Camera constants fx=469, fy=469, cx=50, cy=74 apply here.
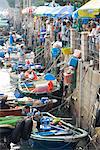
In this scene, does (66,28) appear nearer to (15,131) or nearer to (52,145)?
(52,145)

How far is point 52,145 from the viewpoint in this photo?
55.5ft

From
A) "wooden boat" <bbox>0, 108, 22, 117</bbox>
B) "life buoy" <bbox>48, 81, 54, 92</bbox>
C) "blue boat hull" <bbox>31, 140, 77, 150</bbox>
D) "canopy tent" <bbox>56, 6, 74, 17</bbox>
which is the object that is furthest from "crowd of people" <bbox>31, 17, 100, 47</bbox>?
"blue boat hull" <bbox>31, 140, 77, 150</bbox>

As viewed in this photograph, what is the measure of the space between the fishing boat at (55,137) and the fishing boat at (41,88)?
533 cm

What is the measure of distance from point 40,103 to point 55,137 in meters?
4.24

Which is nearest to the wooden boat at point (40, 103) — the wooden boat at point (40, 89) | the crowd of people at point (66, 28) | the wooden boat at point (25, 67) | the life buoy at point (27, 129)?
the wooden boat at point (40, 89)

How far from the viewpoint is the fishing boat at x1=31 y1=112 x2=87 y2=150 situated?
16.7 metres


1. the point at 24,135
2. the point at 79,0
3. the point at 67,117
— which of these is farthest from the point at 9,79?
the point at 24,135

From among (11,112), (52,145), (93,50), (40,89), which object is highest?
(93,50)

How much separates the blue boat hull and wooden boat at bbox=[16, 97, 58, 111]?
3569 mm

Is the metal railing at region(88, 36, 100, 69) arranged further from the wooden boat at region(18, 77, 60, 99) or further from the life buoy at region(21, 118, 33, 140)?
the life buoy at region(21, 118, 33, 140)

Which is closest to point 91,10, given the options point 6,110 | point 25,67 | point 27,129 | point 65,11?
point 27,129

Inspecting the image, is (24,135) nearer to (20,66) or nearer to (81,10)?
(81,10)

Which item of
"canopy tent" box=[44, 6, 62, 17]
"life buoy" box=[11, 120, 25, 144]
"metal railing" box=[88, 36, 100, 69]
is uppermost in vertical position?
"canopy tent" box=[44, 6, 62, 17]

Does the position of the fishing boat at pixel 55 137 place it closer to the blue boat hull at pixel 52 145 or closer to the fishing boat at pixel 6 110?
the blue boat hull at pixel 52 145
